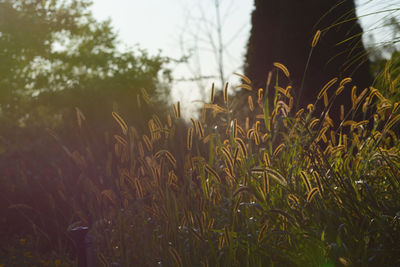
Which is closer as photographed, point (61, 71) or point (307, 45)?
point (307, 45)

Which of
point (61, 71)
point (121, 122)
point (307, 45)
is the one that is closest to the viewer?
point (121, 122)

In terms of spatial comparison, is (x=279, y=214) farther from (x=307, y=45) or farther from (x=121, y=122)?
(x=307, y=45)

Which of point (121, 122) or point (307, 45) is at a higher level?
point (307, 45)

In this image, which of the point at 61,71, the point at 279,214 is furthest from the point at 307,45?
the point at 61,71

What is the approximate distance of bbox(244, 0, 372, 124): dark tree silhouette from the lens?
6.10 m

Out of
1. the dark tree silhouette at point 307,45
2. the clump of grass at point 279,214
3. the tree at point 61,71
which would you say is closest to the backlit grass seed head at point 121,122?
the clump of grass at point 279,214

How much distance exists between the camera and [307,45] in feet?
21.3

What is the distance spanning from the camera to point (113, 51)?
63.5ft

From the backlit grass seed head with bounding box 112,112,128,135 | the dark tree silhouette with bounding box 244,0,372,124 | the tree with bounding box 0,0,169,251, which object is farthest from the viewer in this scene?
the tree with bounding box 0,0,169,251

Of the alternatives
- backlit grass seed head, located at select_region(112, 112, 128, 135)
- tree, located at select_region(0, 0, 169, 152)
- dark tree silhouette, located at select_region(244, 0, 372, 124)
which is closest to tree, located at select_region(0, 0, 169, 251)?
tree, located at select_region(0, 0, 169, 152)

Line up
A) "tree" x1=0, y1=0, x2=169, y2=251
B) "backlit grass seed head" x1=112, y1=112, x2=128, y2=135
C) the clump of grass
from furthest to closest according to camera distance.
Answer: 1. "tree" x1=0, y1=0, x2=169, y2=251
2. "backlit grass seed head" x1=112, y1=112, x2=128, y2=135
3. the clump of grass

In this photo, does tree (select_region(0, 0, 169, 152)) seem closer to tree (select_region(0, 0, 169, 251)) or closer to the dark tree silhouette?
tree (select_region(0, 0, 169, 251))

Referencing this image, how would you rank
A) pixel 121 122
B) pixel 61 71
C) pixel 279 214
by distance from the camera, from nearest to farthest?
1. pixel 279 214
2. pixel 121 122
3. pixel 61 71

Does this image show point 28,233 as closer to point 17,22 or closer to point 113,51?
point 17,22
